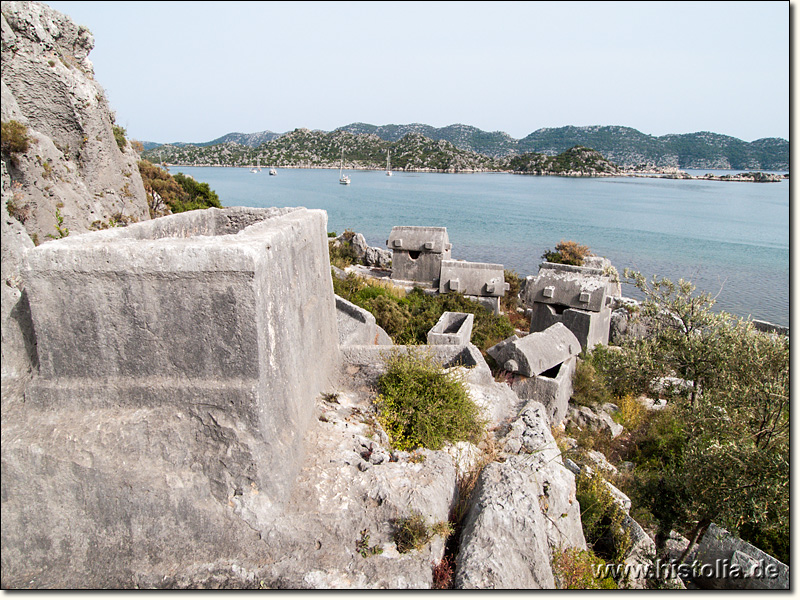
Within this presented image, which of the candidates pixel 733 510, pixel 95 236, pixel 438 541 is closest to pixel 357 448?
pixel 438 541

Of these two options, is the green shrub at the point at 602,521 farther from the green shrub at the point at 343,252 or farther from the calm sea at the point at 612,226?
the calm sea at the point at 612,226

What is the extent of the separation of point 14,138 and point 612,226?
5959cm

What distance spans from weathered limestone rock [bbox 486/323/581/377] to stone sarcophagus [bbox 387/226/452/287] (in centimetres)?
912

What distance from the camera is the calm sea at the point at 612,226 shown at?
120 feet

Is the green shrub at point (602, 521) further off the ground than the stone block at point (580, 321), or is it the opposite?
the stone block at point (580, 321)

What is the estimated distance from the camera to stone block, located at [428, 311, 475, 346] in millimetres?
10844

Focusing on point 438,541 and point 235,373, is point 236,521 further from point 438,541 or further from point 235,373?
point 438,541

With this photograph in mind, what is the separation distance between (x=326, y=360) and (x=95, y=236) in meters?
2.98

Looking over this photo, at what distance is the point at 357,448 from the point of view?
5191mm

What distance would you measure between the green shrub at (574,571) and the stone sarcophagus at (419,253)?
632 inches

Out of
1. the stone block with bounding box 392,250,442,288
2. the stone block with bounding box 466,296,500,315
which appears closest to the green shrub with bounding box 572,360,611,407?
the stone block with bounding box 466,296,500,315

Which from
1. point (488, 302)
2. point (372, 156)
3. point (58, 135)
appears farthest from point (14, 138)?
point (372, 156)

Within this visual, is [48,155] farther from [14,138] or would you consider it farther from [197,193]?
[197,193]

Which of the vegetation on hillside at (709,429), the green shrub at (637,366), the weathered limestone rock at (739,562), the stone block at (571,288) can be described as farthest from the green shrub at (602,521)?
the stone block at (571,288)
